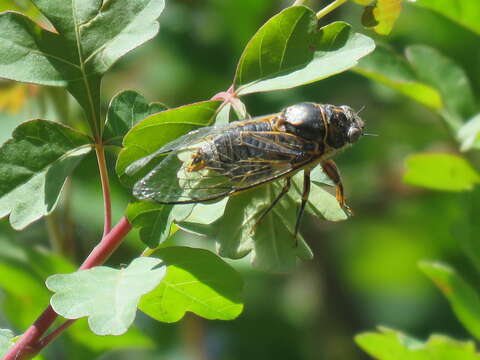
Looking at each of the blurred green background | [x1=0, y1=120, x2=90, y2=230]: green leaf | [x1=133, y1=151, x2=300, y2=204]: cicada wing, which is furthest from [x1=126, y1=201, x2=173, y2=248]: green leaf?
the blurred green background

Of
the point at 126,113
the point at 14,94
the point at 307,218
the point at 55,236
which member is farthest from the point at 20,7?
the point at 307,218

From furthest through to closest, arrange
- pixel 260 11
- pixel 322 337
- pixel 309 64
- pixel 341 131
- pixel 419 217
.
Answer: pixel 419 217, pixel 322 337, pixel 260 11, pixel 341 131, pixel 309 64

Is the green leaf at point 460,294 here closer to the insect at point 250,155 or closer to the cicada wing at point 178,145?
the insect at point 250,155

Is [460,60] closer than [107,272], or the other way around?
[107,272]

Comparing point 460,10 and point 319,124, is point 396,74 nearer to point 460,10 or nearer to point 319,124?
point 460,10

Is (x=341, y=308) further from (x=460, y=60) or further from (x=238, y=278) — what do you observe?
(x=238, y=278)

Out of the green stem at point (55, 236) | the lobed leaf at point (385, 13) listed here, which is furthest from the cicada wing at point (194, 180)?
the green stem at point (55, 236)

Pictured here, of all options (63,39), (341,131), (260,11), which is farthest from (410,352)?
(260,11)
